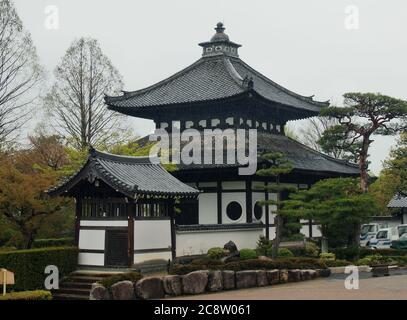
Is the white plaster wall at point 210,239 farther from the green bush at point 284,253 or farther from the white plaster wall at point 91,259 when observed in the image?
the white plaster wall at point 91,259

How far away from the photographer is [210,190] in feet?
113

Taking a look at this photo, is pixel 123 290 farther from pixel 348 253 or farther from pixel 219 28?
pixel 219 28

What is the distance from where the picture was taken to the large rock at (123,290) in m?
21.5

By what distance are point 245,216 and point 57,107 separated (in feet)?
60.8

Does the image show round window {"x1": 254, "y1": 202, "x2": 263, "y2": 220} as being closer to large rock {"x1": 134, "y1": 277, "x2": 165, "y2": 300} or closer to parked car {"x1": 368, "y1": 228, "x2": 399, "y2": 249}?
large rock {"x1": 134, "y1": 277, "x2": 165, "y2": 300}

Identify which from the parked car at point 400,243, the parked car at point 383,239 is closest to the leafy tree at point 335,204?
the parked car at point 400,243

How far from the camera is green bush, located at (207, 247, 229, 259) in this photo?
28.5m

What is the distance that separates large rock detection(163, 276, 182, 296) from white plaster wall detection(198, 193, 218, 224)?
11.4 metres

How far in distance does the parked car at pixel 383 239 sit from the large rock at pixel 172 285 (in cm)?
2437

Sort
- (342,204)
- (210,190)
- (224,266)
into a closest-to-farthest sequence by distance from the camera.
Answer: (224,266)
(342,204)
(210,190)

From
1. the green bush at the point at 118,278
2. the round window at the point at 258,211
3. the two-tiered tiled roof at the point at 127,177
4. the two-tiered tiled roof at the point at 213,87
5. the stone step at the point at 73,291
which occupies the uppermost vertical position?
the two-tiered tiled roof at the point at 213,87

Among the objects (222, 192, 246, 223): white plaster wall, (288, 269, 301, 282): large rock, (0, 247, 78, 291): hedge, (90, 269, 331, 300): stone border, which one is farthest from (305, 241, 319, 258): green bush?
(0, 247, 78, 291): hedge
